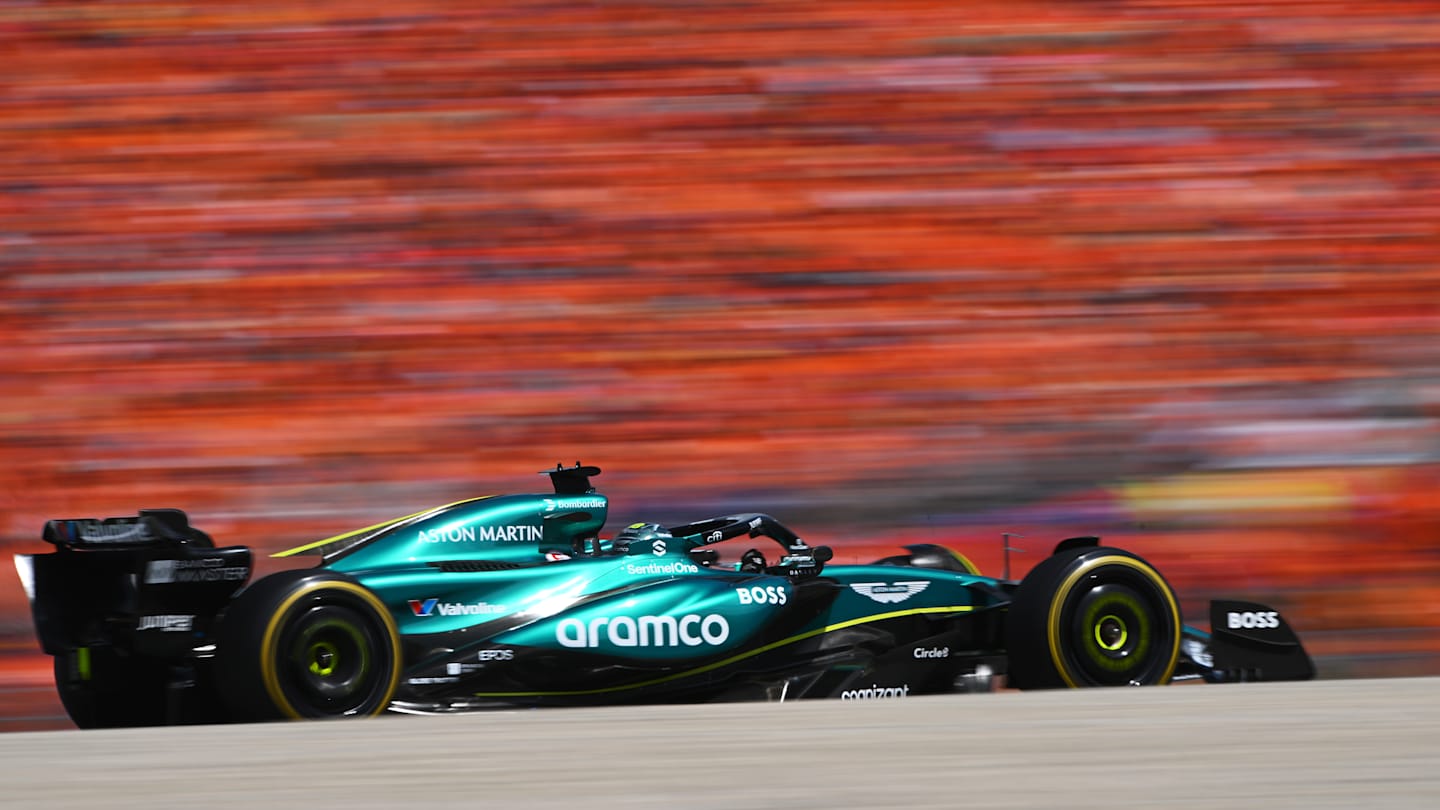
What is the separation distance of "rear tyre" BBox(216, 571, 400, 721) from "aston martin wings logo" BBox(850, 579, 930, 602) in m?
1.77

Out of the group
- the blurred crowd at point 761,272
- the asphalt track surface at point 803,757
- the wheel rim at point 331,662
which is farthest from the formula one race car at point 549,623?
the blurred crowd at point 761,272

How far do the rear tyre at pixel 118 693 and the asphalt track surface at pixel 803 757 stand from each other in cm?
101

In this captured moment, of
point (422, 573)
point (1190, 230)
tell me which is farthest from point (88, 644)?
point (1190, 230)

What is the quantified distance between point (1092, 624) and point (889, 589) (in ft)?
2.49

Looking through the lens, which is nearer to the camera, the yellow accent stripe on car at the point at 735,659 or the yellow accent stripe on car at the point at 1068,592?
the yellow accent stripe on car at the point at 735,659

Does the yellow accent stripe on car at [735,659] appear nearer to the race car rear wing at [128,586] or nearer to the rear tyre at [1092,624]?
the rear tyre at [1092,624]

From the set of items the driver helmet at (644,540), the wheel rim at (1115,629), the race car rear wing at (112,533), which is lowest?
the wheel rim at (1115,629)

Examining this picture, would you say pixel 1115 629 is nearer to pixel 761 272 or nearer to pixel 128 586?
pixel 128 586

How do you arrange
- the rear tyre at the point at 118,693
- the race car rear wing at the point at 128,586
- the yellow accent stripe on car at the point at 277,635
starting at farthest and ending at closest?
the rear tyre at the point at 118,693 < the race car rear wing at the point at 128,586 < the yellow accent stripe on car at the point at 277,635

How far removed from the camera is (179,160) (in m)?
11.4

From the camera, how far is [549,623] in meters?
5.59

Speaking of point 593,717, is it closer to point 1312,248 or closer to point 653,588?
point 653,588

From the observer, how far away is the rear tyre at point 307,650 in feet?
16.6

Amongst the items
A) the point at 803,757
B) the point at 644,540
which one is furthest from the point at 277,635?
the point at 803,757
